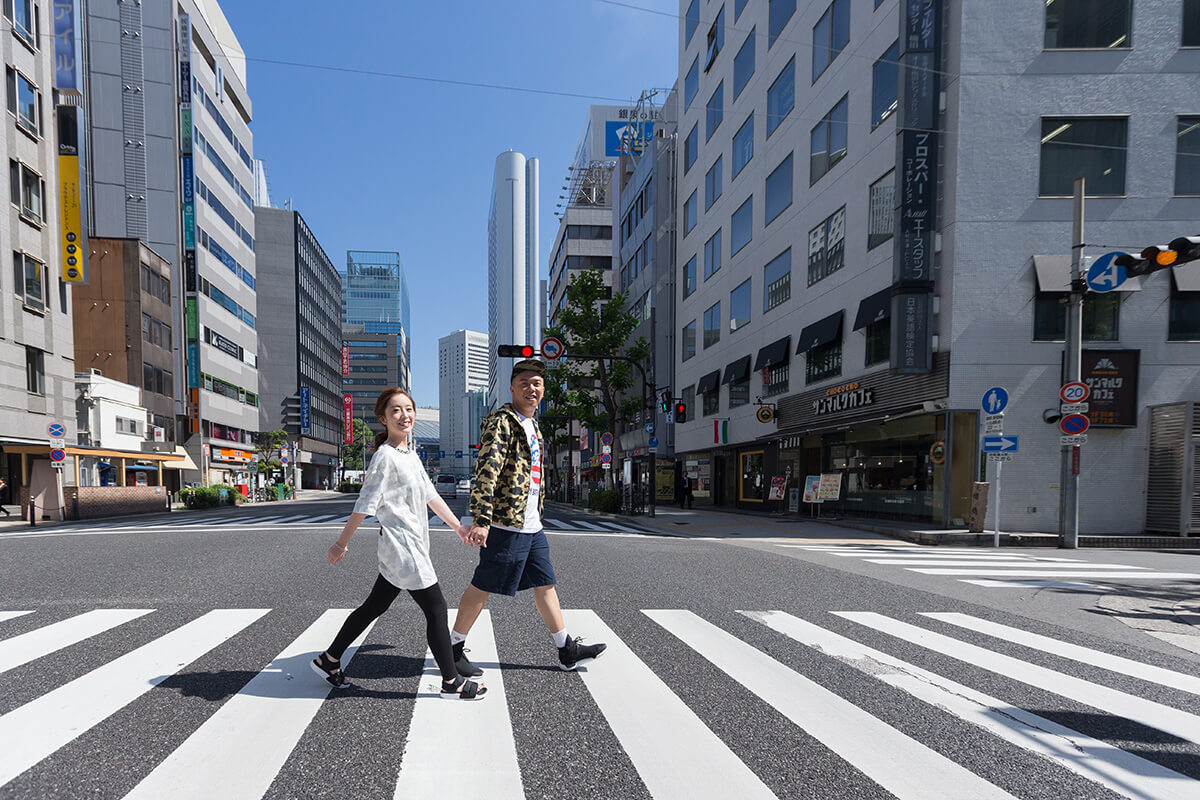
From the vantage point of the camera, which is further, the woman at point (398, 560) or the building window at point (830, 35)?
the building window at point (830, 35)

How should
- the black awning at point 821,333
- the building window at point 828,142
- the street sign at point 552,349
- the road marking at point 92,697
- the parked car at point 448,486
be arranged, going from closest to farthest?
the road marking at point 92,697 < the black awning at point 821,333 < the building window at point 828,142 < the street sign at point 552,349 < the parked car at point 448,486

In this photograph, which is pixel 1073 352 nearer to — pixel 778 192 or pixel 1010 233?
pixel 1010 233

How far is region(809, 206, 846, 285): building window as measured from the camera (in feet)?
60.2

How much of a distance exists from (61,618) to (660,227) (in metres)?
36.0

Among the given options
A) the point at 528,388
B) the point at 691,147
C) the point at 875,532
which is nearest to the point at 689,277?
the point at 691,147

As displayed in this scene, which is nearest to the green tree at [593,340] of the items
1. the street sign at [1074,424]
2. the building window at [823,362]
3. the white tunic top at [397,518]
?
the building window at [823,362]

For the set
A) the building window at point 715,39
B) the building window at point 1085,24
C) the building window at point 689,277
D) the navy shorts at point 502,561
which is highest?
the building window at point 715,39

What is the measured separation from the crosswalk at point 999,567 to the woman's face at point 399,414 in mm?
7440

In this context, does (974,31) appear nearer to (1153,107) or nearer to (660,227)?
(1153,107)

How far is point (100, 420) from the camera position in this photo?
101 ft

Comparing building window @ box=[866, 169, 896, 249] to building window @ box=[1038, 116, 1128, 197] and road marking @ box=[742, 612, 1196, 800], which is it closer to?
building window @ box=[1038, 116, 1128, 197]

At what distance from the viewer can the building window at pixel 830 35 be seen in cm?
1870

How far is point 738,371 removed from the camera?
25812 millimetres

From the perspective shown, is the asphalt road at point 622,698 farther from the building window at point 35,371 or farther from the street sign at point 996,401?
the building window at point 35,371
